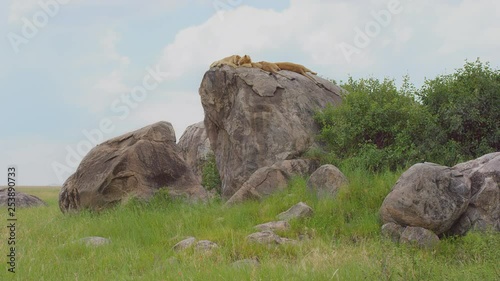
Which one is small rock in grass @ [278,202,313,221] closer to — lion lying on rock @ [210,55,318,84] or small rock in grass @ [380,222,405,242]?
small rock in grass @ [380,222,405,242]

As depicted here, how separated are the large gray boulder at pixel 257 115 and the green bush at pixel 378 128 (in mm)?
764

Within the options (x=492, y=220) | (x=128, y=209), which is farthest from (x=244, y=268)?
(x=128, y=209)

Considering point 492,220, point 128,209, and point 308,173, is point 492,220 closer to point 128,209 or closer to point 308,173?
point 308,173

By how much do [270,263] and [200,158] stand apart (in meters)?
18.1

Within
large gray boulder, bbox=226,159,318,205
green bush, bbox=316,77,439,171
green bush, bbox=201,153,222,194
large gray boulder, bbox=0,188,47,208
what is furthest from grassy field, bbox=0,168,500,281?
large gray boulder, bbox=0,188,47,208

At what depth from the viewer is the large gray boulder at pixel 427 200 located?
11.3 m

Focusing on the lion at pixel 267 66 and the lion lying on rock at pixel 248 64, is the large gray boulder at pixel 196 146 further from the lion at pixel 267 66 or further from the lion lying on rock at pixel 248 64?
the lion at pixel 267 66

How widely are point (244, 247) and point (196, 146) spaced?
56.1 ft

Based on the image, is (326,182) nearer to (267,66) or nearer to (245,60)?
(267,66)

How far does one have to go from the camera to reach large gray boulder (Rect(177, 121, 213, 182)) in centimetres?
2638

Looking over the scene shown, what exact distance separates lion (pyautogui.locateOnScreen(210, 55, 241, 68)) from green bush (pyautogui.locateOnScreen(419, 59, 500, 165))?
723 cm

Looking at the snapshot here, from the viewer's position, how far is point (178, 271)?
27.3ft

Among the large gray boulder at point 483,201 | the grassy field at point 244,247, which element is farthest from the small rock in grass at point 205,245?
the large gray boulder at point 483,201

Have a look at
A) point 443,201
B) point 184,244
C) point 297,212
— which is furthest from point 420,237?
point 184,244
